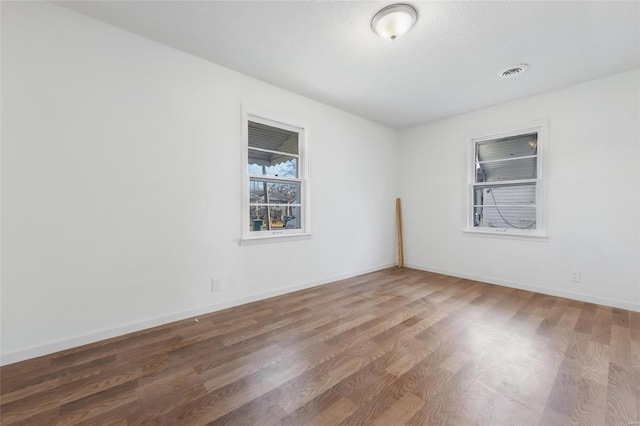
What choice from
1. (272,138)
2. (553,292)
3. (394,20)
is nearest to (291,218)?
(272,138)

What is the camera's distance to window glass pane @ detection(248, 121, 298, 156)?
3.30 m

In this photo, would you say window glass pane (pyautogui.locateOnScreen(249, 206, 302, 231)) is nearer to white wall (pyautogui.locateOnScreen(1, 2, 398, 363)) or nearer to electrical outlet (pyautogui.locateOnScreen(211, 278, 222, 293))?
white wall (pyautogui.locateOnScreen(1, 2, 398, 363))

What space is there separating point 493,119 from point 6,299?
562 centimetres

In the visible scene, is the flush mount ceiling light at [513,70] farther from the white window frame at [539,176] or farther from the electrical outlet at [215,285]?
the electrical outlet at [215,285]

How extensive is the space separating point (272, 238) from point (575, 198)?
12.5 feet

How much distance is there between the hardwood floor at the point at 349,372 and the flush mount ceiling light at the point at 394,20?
257cm

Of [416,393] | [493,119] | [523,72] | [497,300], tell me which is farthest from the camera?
[493,119]

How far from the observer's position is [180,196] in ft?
8.71

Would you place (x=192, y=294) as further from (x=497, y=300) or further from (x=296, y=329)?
(x=497, y=300)

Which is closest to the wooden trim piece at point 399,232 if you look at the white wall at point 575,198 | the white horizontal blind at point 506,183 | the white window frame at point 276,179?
the white wall at point 575,198

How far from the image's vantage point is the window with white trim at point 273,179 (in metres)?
3.23

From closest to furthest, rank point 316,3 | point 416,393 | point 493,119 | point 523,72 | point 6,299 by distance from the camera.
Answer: point 416,393 → point 6,299 → point 316,3 → point 523,72 → point 493,119

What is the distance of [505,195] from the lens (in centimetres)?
405

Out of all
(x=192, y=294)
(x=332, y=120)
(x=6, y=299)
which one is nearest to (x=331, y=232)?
(x=332, y=120)
